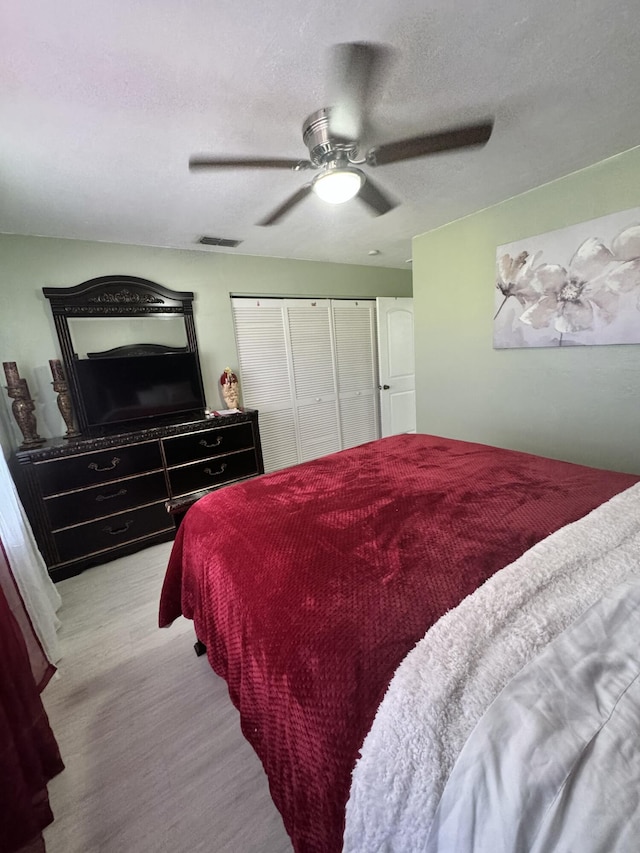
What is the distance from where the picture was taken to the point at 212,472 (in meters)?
2.80

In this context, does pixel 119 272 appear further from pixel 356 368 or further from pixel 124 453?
pixel 356 368

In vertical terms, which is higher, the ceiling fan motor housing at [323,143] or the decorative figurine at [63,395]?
the ceiling fan motor housing at [323,143]

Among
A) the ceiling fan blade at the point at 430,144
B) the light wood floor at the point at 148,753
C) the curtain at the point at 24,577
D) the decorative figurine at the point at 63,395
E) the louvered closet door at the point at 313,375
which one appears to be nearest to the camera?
the light wood floor at the point at 148,753

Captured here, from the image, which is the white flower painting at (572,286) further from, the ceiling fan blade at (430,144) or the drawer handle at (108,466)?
the drawer handle at (108,466)

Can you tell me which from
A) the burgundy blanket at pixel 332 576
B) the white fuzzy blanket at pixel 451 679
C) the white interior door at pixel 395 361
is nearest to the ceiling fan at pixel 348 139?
the burgundy blanket at pixel 332 576

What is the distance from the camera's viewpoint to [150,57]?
1.07 meters

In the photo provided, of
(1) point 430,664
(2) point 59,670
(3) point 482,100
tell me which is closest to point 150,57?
(3) point 482,100

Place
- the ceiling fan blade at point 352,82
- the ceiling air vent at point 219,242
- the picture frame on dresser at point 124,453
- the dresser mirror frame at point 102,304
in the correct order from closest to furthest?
the ceiling fan blade at point 352,82 → the picture frame on dresser at point 124,453 → the dresser mirror frame at point 102,304 → the ceiling air vent at point 219,242

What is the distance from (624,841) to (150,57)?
2049 mm

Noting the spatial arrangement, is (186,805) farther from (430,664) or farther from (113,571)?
(113,571)

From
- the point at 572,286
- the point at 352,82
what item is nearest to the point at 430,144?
the point at 352,82

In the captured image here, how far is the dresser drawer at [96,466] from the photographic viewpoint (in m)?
2.17

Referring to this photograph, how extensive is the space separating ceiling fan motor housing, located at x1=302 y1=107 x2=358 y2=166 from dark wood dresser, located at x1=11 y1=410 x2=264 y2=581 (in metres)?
1.80

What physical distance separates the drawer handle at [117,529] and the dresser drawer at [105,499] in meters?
0.11
